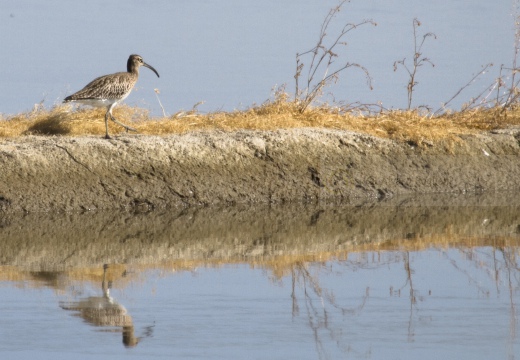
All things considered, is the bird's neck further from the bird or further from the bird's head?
the bird

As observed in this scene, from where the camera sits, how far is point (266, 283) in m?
9.23

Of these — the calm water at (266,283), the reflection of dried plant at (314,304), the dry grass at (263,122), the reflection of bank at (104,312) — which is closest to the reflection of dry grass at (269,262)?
the calm water at (266,283)

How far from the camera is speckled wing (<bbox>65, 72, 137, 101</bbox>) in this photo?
45.9 feet

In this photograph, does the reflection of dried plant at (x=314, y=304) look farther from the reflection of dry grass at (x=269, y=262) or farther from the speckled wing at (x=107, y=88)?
the speckled wing at (x=107, y=88)

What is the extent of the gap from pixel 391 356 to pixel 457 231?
5.48 m

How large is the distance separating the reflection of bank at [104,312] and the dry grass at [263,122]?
584 cm

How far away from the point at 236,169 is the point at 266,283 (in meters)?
4.82

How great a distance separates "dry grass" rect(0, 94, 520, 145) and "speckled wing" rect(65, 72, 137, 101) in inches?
19.2

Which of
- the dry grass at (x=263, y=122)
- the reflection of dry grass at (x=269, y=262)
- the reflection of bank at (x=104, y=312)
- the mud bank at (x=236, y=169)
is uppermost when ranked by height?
the dry grass at (x=263, y=122)

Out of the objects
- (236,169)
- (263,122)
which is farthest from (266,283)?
(263,122)

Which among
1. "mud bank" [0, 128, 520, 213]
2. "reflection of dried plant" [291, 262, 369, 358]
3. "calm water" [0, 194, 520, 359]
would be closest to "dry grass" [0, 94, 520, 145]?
"mud bank" [0, 128, 520, 213]

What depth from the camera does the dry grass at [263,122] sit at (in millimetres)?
14422

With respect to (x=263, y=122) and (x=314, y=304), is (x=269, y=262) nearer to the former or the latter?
(x=314, y=304)

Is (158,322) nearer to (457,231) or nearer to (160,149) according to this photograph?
(457,231)
